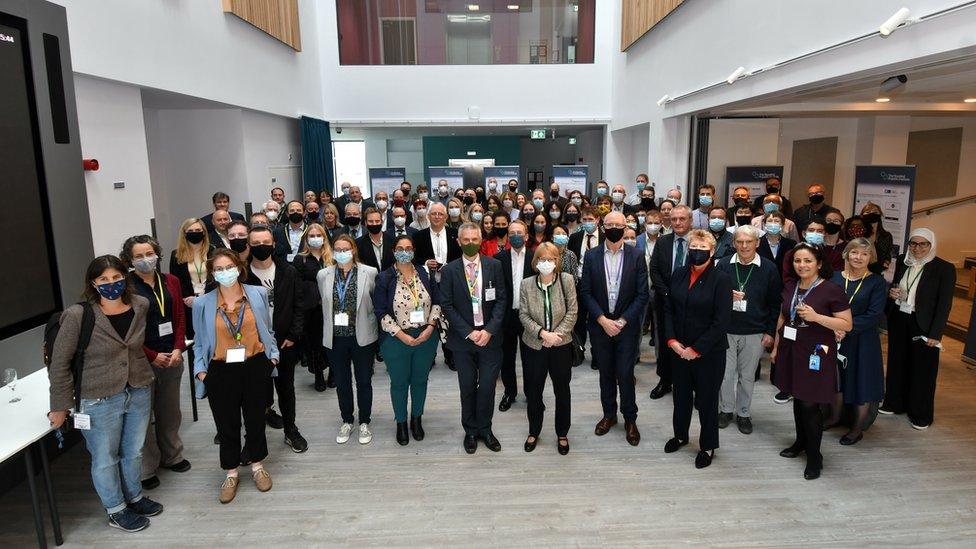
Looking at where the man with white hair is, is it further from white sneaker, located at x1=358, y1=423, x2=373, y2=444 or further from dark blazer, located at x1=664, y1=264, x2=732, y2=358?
white sneaker, located at x1=358, y1=423, x2=373, y2=444

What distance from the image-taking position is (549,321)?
3973 millimetres

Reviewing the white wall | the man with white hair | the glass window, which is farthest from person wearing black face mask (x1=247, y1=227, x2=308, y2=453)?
the glass window

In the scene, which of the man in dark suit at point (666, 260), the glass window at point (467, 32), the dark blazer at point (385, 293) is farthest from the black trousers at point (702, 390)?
the glass window at point (467, 32)

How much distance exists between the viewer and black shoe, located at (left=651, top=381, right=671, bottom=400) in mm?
5176

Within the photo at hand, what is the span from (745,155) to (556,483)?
320 inches

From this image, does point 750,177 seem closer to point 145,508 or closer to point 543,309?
point 543,309

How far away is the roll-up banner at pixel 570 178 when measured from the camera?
38.2 ft

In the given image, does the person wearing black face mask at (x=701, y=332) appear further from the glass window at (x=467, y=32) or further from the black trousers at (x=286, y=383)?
the glass window at (x=467, y=32)

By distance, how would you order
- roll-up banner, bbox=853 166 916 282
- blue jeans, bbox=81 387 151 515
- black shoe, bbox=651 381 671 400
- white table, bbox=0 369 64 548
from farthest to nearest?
roll-up banner, bbox=853 166 916 282
black shoe, bbox=651 381 671 400
blue jeans, bbox=81 387 151 515
white table, bbox=0 369 64 548

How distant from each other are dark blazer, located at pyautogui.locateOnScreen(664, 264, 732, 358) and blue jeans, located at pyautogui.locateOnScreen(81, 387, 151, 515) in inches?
137

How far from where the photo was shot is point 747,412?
448cm

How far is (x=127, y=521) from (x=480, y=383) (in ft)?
7.78

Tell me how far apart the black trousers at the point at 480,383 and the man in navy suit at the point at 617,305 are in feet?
2.67

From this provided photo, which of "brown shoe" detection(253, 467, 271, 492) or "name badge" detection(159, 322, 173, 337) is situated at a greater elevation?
"name badge" detection(159, 322, 173, 337)
